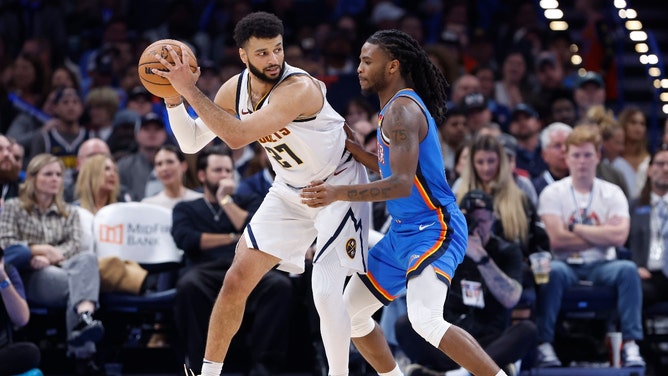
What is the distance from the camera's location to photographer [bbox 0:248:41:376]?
7.07 m

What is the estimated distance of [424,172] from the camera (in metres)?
5.64

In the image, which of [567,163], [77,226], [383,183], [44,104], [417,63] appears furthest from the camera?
[44,104]

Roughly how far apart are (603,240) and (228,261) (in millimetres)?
2903

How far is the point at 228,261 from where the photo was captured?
7.98m

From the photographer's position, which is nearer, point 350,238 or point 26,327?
point 350,238

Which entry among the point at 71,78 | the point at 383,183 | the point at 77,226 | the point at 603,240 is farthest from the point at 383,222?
the point at 71,78

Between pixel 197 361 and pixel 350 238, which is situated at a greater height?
pixel 350 238

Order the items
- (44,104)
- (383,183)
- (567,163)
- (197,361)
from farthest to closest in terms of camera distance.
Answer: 1. (44,104)
2. (567,163)
3. (197,361)
4. (383,183)

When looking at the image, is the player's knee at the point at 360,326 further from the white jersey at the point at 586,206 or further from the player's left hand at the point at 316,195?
the white jersey at the point at 586,206

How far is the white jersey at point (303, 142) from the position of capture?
19.1 feet

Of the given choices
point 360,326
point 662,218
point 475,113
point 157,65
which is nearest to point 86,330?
point 360,326

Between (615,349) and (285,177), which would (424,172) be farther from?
(615,349)

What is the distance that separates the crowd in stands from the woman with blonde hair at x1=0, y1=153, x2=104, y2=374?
0.01 m

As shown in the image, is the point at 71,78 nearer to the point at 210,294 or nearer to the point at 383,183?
the point at 210,294
